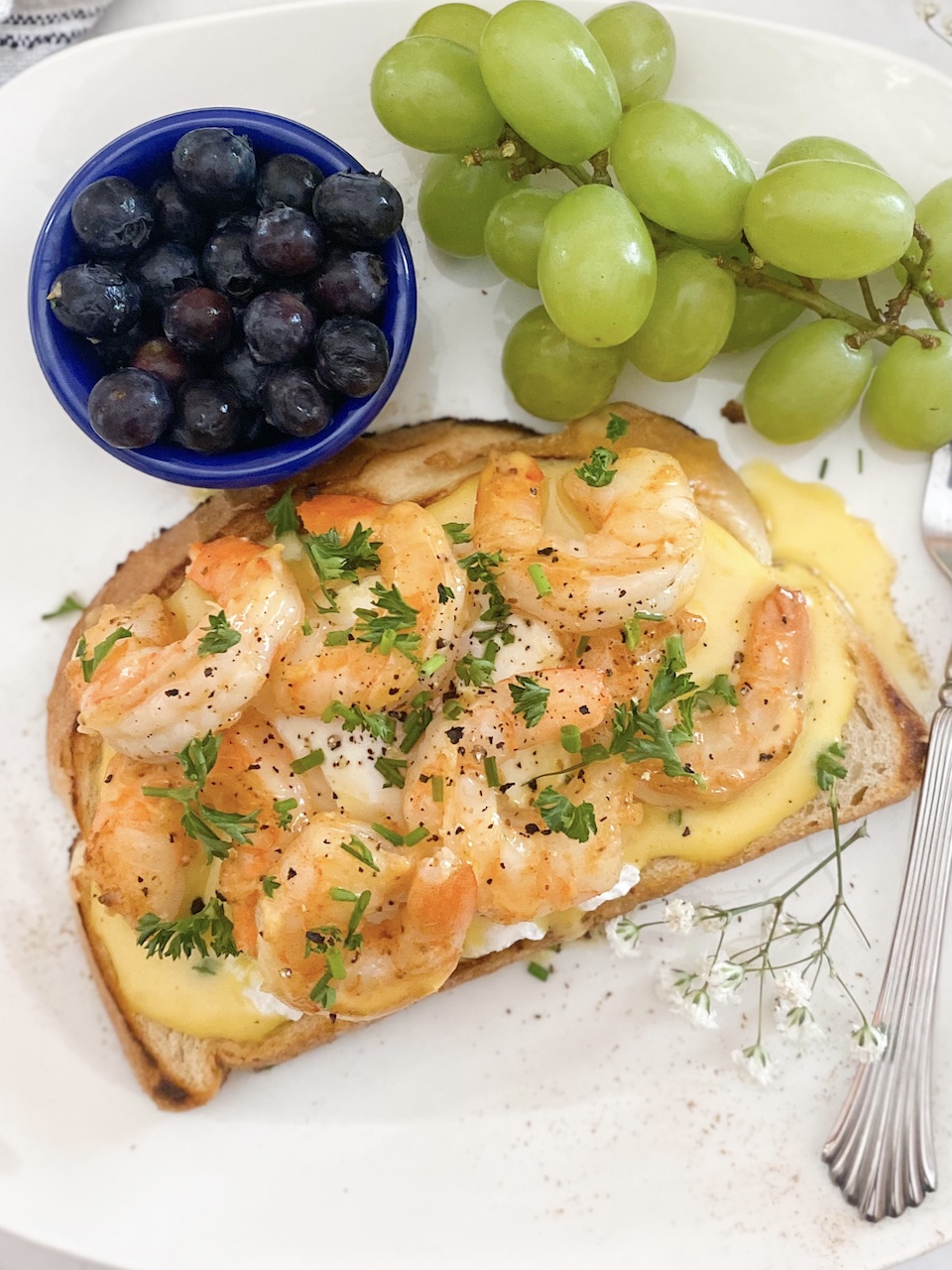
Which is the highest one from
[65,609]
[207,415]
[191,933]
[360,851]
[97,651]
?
[207,415]

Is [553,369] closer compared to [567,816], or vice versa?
[567,816]

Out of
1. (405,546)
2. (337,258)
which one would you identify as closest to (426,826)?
(405,546)

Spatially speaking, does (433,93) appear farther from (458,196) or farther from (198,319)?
(198,319)

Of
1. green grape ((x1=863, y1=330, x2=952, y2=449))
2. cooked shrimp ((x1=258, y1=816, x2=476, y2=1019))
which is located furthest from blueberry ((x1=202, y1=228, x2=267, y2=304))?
green grape ((x1=863, y1=330, x2=952, y2=449))

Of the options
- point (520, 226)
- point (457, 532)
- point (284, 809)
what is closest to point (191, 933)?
point (284, 809)

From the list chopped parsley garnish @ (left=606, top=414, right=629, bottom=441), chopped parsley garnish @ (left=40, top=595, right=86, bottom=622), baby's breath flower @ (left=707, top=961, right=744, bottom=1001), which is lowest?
baby's breath flower @ (left=707, top=961, right=744, bottom=1001)

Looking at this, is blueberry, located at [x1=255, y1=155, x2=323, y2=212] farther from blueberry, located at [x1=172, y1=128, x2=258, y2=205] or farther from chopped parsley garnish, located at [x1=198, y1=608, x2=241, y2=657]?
chopped parsley garnish, located at [x1=198, y1=608, x2=241, y2=657]
